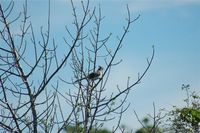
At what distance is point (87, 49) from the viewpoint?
4.94 meters

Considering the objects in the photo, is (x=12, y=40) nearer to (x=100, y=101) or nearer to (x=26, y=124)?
A: (x=26, y=124)

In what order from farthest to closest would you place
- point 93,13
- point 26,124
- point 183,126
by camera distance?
point 183,126 → point 93,13 → point 26,124

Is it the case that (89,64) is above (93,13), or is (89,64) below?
below

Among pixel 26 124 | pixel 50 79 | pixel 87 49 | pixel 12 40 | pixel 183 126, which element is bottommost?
pixel 26 124

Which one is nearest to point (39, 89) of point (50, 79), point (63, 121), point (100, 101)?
point (50, 79)

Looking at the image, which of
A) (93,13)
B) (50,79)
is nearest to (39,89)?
(50,79)

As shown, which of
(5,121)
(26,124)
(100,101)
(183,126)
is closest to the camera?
(26,124)

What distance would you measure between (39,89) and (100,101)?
78 cm

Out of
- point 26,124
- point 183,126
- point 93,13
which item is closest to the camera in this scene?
point 26,124

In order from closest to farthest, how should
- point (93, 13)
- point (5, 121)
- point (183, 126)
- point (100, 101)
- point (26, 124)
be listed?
point (26, 124) < point (5, 121) < point (100, 101) < point (93, 13) < point (183, 126)

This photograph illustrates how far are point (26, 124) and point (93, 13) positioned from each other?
4.73 ft

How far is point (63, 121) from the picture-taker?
13.2 ft

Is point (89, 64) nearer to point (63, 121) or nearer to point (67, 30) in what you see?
point (67, 30)

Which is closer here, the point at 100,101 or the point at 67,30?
the point at 100,101
